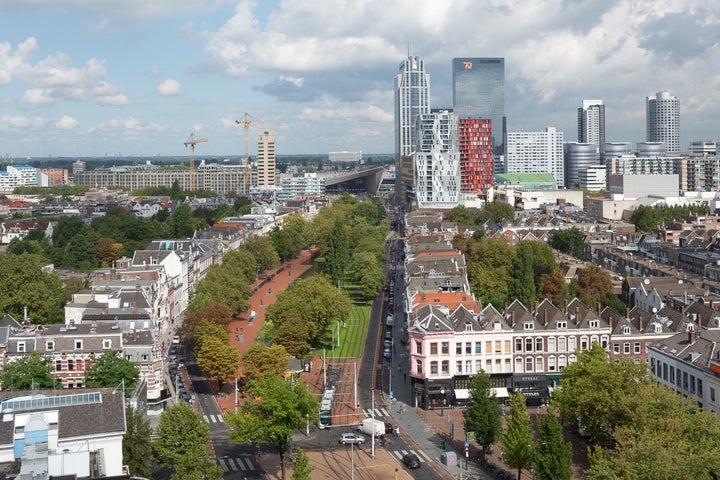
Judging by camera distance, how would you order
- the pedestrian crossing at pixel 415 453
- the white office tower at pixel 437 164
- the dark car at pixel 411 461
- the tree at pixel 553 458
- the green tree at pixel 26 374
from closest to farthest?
the tree at pixel 553 458 → the dark car at pixel 411 461 → the pedestrian crossing at pixel 415 453 → the green tree at pixel 26 374 → the white office tower at pixel 437 164

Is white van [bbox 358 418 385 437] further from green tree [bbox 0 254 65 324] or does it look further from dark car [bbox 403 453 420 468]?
green tree [bbox 0 254 65 324]

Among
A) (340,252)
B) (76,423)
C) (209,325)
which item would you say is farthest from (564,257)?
(76,423)

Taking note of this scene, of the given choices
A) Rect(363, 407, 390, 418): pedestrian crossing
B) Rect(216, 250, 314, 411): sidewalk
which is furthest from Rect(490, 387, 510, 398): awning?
Rect(216, 250, 314, 411): sidewalk

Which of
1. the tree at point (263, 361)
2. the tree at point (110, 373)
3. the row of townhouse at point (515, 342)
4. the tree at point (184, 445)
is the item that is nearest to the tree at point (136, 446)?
the tree at point (184, 445)

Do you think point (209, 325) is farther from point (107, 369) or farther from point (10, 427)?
point (10, 427)

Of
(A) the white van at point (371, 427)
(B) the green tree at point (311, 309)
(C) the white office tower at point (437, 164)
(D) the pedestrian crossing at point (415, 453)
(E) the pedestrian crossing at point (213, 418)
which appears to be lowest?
(D) the pedestrian crossing at point (415, 453)

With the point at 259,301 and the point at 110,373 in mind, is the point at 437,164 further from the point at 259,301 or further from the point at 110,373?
the point at 110,373

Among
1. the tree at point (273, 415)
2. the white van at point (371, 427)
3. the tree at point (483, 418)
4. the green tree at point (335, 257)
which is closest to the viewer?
the tree at point (273, 415)

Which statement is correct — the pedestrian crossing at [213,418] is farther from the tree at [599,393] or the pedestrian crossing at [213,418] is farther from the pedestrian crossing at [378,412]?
the tree at [599,393]
